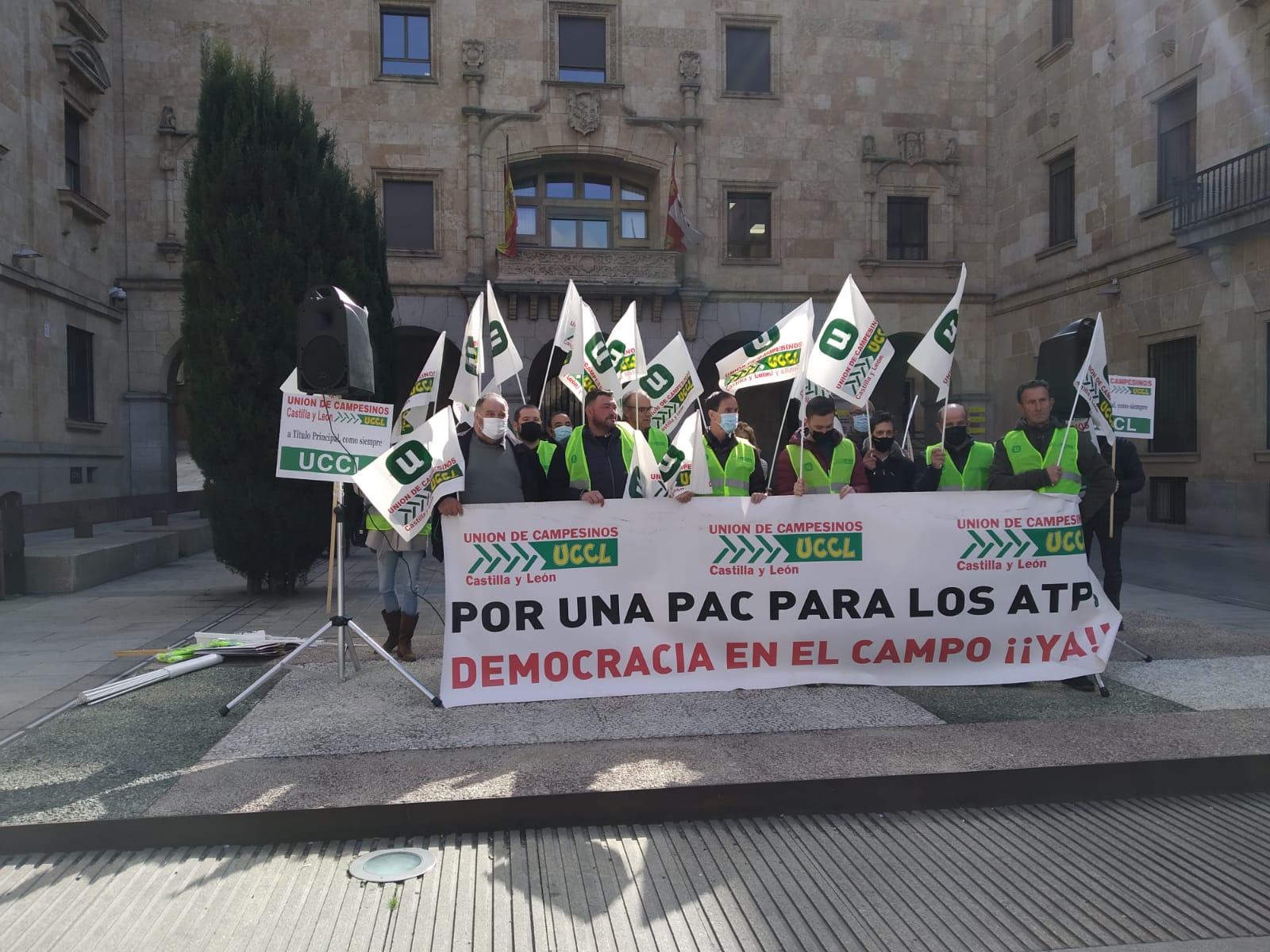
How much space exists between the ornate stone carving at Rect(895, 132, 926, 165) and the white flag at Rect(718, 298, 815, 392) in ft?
58.9

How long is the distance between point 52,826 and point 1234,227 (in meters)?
18.7

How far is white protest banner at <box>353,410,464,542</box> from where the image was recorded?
5875 millimetres

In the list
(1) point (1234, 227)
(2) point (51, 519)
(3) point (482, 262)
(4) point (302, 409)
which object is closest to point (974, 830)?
(4) point (302, 409)

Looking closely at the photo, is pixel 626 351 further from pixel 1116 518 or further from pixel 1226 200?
pixel 1226 200

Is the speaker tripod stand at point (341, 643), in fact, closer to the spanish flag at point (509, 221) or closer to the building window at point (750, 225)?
the spanish flag at point (509, 221)

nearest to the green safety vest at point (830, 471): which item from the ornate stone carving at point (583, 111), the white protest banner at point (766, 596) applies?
the white protest banner at point (766, 596)

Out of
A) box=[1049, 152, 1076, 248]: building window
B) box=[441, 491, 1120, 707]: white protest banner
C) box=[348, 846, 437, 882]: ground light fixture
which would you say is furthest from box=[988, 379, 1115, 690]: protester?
box=[1049, 152, 1076, 248]: building window

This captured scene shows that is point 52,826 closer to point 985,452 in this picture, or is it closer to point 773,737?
point 773,737

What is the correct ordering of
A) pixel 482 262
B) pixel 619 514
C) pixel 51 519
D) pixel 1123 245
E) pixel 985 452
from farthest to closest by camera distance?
pixel 482 262
pixel 1123 245
pixel 51 519
pixel 985 452
pixel 619 514

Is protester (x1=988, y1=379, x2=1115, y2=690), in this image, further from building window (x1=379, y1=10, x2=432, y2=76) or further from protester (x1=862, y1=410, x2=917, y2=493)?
building window (x1=379, y1=10, x2=432, y2=76)

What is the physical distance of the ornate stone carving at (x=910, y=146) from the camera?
2333 cm

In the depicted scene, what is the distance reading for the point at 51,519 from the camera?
40.7 feet

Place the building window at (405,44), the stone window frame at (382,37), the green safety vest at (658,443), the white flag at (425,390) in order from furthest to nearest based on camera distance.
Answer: the building window at (405,44)
the stone window frame at (382,37)
the white flag at (425,390)
the green safety vest at (658,443)

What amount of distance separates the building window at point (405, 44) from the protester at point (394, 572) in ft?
58.7
